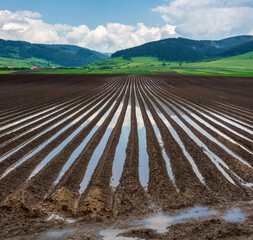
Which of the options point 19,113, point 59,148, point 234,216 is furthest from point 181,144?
point 19,113

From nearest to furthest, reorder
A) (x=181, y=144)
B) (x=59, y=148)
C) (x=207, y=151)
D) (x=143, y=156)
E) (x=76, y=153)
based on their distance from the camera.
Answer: (x=143, y=156)
(x=76, y=153)
(x=207, y=151)
(x=59, y=148)
(x=181, y=144)

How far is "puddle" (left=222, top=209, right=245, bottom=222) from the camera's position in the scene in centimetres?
589

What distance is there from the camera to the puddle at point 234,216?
232 inches

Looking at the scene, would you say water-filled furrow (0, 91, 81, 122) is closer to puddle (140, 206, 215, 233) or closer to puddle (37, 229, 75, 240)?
puddle (37, 229, 75, 240)

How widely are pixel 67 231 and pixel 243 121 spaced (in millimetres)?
15112

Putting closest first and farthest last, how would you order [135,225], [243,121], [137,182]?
1. [135,225]
2. [137,182]
3. [243,121]

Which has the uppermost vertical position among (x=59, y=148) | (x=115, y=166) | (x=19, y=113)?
(x=19, y=113)

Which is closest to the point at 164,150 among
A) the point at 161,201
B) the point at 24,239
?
the point at 161,201

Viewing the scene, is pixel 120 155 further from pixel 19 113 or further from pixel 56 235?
pixel 19 113

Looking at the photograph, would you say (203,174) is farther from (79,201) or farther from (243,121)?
(243,121)

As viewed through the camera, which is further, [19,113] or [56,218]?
[19,113]

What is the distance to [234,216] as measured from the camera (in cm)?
608

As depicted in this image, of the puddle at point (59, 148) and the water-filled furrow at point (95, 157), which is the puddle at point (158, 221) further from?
the puddle at point (59, 148)

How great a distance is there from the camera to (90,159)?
975 centimetres
